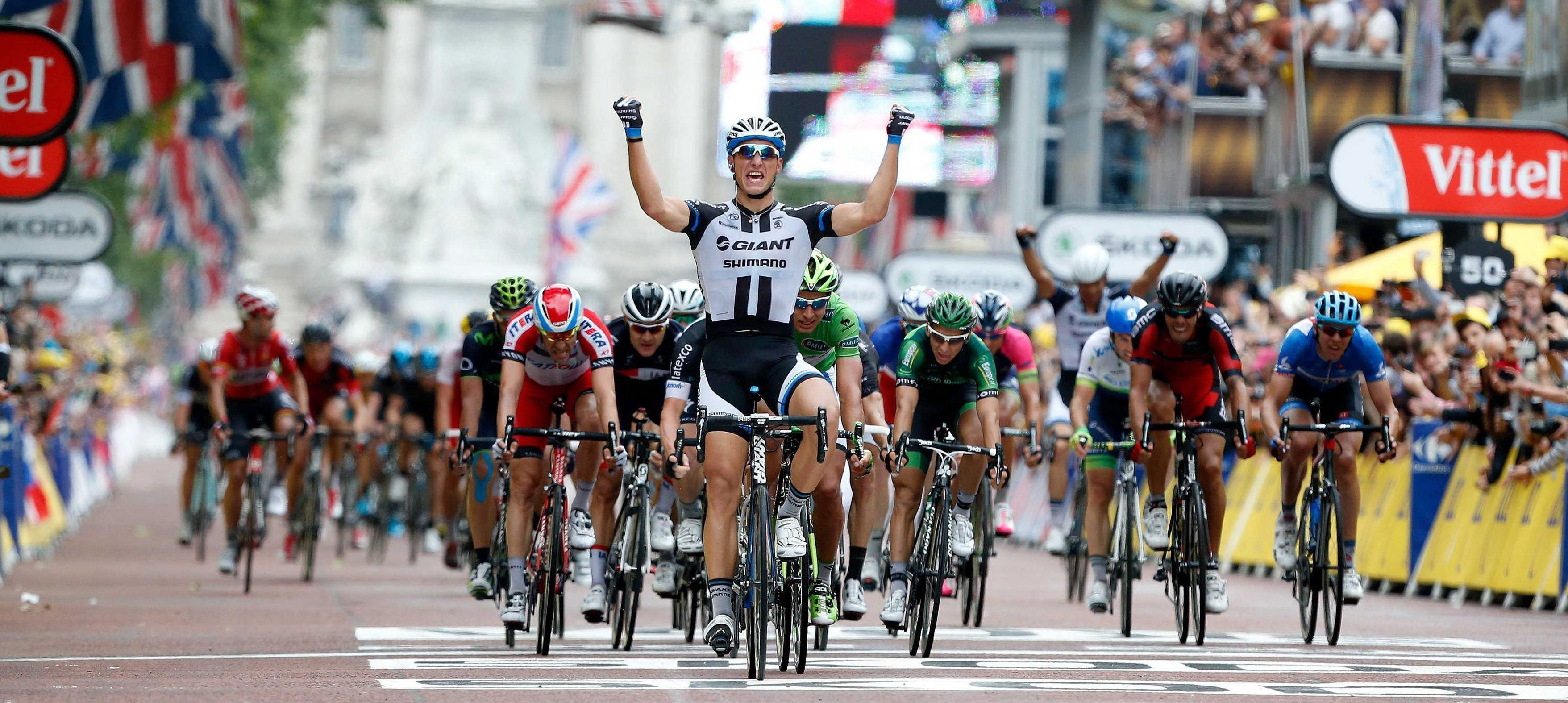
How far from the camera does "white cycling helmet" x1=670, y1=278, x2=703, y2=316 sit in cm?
1495

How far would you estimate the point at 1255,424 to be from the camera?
2238cm

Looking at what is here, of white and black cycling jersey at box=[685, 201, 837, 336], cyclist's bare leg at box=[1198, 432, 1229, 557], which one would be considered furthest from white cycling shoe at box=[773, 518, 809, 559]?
cyclist's bare leg at box=[1198, 432, 1229, 557]

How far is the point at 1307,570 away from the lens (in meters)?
13.5

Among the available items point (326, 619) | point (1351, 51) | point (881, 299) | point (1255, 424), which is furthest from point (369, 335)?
point (326, 619)

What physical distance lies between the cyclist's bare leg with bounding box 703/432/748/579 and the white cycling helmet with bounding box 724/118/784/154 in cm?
120

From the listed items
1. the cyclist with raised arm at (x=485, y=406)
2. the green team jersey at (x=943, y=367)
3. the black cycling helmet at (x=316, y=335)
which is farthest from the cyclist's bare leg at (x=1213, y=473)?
the black cycling helmet at (x=316, y=335)

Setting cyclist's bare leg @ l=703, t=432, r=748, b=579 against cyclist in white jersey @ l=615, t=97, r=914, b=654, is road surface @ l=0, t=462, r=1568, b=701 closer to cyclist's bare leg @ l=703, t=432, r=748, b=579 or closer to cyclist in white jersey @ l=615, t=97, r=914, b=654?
cyclist's bare leg @ l=703, t=432, r=748, b=579

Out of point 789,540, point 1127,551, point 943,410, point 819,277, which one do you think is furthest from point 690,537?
point 1127,551

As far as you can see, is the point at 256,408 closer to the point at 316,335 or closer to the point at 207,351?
the point at 207,351

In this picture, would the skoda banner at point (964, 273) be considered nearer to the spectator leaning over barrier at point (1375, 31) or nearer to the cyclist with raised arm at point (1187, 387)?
the spectator leaning over barrier at point (1375, 31)

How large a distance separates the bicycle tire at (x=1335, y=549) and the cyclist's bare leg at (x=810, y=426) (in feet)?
10.5

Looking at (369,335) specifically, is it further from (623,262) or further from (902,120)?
(902,120)

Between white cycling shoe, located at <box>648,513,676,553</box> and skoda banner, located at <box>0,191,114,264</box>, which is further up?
skoda banner, located at <box>0,191,114,264</box>

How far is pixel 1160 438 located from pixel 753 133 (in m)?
4.30
